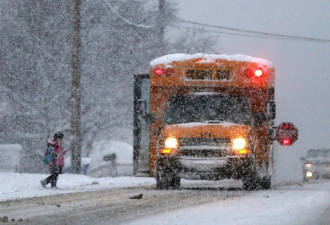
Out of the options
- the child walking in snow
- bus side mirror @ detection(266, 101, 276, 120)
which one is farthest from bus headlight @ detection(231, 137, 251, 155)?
the child walking in snow

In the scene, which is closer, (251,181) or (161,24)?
(251,181)

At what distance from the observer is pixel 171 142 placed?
16688 mm

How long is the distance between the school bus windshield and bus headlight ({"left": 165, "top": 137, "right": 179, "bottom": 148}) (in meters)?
0.71

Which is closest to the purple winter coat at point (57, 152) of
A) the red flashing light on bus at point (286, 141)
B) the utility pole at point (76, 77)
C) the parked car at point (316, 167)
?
the red flashing light on bus at point (286, 141)

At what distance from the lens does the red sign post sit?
18.7 meters

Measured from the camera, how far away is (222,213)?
1070 cm

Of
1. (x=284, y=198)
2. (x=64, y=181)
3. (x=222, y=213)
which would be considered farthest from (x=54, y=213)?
(x=64, y=181)

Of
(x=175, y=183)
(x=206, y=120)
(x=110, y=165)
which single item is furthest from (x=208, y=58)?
(x=110, y=165)

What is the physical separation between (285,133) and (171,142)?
3.31 m

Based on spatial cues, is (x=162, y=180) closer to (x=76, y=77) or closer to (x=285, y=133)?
(x=285, y=133)

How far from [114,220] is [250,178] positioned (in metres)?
7.58

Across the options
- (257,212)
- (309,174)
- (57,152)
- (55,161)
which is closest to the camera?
(257,212)

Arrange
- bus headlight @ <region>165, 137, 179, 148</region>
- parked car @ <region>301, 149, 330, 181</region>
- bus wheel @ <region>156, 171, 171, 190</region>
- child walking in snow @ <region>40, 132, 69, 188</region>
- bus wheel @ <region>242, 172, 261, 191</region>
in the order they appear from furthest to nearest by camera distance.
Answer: parked car @ <region>301, 149, 330, 181</region>
child walking in snow @ <region>40, 132, 69, 188</region>
bus wheel @ <region>156, 171, 171, 190</region>
bus wheel @ <region>242, 172, 261, 191</region>
bus headlight @ <region>165, 137, 179, 148</region>

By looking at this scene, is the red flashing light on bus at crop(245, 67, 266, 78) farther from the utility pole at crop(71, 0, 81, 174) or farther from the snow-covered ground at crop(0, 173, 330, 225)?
the utility pole at crop(71, 0, 81, 174)
